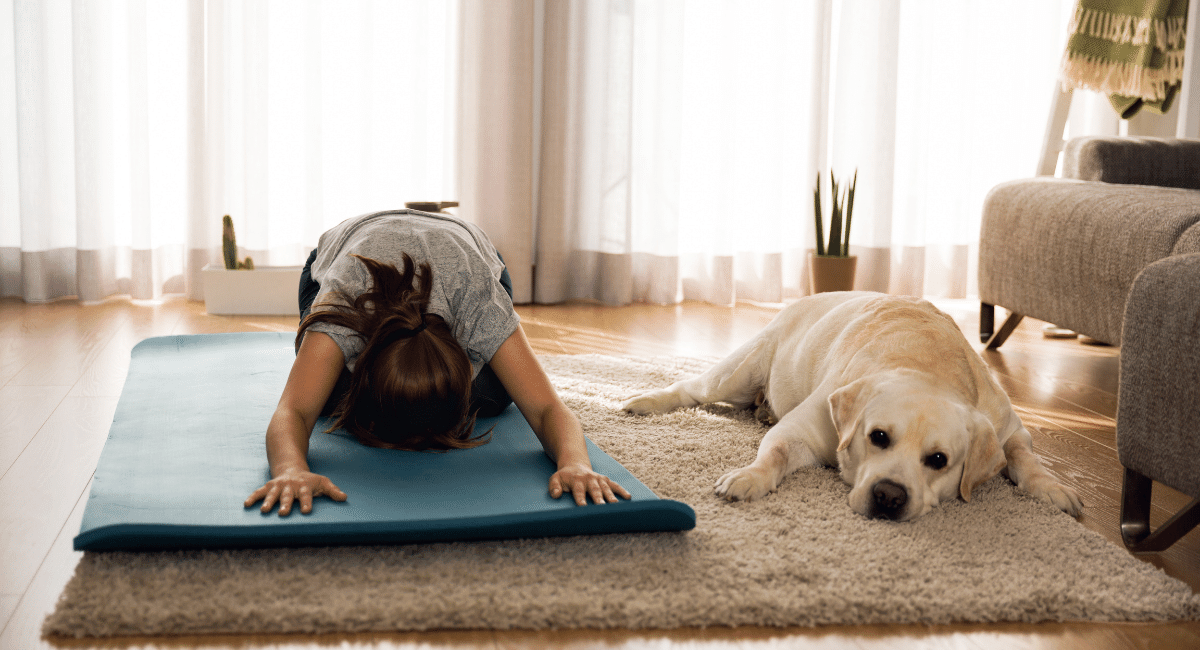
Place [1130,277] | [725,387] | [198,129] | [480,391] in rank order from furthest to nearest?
[198,129], [1130,277], [725,387], [480,391]

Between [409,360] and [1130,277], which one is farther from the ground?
[1130,277]

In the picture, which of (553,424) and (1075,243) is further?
(1075,243)

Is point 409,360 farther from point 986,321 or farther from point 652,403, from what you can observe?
point 986,321

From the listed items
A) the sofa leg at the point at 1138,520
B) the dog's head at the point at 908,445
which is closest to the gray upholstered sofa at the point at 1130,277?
the sofa leg at the point at 1138,520

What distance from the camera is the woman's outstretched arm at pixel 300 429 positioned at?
158cm

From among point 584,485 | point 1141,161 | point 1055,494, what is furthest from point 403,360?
point 1141,161

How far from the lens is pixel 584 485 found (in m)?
1.65

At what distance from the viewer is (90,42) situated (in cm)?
388

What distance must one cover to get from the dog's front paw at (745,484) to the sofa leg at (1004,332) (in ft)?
6.36

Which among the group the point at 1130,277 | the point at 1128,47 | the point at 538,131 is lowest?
the point at 1130,277

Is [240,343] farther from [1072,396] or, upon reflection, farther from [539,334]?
[1072,396]

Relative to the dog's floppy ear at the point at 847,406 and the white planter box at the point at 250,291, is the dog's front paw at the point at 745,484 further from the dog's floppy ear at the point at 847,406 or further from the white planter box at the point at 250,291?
the white planter box at the point at 250,291

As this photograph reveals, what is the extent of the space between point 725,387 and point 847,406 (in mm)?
615

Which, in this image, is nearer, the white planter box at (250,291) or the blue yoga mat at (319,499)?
the blue yoga mat at (319,499)
